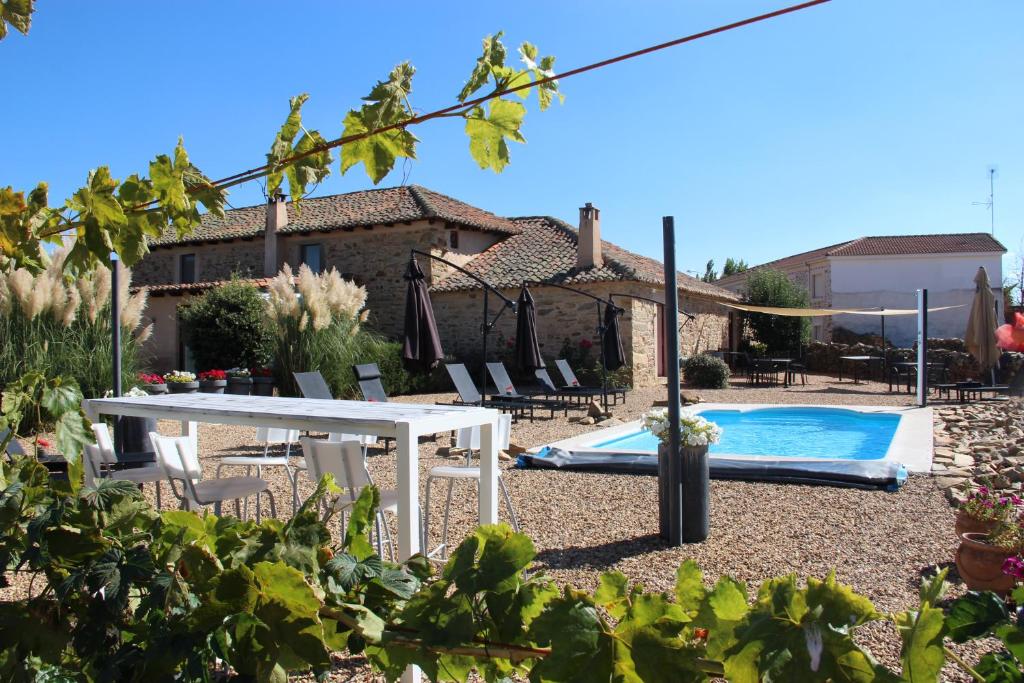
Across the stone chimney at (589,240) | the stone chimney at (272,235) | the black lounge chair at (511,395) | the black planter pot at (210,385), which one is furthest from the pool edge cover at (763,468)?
the stone chimney at (272,235)

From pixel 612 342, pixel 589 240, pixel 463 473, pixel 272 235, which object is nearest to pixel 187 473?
pixel 463 473

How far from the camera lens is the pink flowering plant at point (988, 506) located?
3.55 metres

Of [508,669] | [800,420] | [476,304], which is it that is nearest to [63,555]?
[508,669]

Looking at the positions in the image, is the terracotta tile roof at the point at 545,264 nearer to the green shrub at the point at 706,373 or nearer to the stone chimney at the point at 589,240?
the stone chimney at the point at 589,240

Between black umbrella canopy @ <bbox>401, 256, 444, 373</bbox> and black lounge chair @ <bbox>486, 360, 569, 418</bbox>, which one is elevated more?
black umbrella canopy @ <bbox>401, 256, 444, 373</bbox>

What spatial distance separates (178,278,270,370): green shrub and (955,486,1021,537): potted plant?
1420 cm

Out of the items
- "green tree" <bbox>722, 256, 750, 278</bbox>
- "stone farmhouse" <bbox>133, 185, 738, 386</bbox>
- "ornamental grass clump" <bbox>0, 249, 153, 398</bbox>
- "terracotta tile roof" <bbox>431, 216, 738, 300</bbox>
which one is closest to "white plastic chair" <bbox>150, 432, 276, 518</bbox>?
"ornamental grass clump" <bbox>0, 249, 153, 398</bbox>

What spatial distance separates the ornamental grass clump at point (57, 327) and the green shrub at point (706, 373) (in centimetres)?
1287

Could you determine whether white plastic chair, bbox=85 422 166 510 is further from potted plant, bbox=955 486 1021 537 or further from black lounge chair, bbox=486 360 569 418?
black lounge chair, bbox=486 360 569 418

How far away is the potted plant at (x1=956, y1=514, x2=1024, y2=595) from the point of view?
338 cm

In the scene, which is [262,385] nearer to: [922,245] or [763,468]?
[763,468]

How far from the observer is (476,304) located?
18.4 m

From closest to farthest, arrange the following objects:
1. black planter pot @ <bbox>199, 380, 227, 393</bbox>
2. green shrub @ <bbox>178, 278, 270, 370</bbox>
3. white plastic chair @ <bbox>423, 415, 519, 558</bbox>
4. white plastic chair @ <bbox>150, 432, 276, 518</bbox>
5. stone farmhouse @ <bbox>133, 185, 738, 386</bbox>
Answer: white plastic chair @ <bbox>150, 432, 276, 518</bbox>, white plastic chair @ <bbox>423, 415, 519, 558</bbox>, black planter pot @ <bbox>199, 380, 227, 393</bbox>, green shrub @ <bbox>178, 278, 270, 370</bbox>, stone farmhouse @ <bbox>133, 185, 738, 386</bbox>

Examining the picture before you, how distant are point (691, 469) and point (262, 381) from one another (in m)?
9.35
